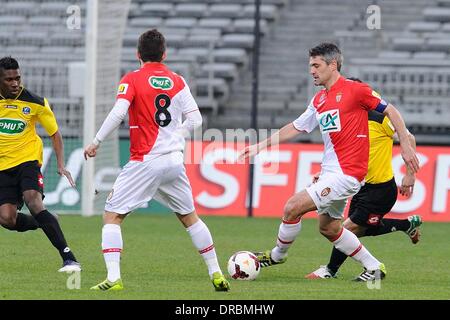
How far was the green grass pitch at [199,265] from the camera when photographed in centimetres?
965

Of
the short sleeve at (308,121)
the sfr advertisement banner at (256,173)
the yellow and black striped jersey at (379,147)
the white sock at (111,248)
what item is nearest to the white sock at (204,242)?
the white sock at (111,248)

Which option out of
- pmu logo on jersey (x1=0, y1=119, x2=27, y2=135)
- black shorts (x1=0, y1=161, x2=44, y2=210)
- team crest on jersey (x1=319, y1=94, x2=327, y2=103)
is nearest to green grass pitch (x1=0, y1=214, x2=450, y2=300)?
black shorts (x1=0, y1=161, x2=44, y2=210)

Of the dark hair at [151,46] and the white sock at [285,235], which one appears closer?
the dark hair at [151,46]

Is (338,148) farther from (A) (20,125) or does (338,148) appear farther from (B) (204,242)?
(A) (20,125)

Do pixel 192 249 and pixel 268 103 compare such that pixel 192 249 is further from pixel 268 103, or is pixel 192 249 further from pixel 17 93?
pixel 268 103

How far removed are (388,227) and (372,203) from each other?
0.57 m

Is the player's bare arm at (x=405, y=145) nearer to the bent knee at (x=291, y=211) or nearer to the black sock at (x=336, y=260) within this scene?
the bent knee at (x=291, y=211)

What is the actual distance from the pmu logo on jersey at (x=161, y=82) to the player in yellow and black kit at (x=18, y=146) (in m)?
2.05

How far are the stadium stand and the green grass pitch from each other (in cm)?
432

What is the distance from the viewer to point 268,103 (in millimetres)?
24656

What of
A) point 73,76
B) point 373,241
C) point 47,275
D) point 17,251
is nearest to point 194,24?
point 73,76

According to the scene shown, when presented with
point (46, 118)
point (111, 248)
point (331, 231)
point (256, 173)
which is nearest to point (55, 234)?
point (46, 118)

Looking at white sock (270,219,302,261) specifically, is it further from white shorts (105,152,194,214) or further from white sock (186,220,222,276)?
white shorts (105,152,194,214)
